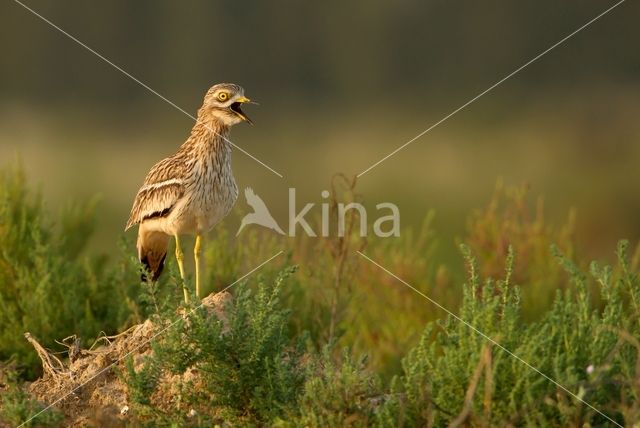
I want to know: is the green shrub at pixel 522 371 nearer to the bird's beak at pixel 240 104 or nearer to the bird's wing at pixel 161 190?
the bird's beak at pixel 240 104

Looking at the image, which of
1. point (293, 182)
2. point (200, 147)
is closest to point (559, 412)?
point (200, 147)

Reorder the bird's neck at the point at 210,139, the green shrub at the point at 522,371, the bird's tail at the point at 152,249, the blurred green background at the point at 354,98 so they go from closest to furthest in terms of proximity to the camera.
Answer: the green shrub at the point at 522,371 < the bird's neck at the point at 210,139 < the bird's tail at the point at 152,249 < the blurred green background at the point at 354,98

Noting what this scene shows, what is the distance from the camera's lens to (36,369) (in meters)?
8.16

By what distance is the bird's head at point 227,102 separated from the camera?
7.68 meters

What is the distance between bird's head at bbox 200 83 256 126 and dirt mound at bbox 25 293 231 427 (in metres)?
1.11

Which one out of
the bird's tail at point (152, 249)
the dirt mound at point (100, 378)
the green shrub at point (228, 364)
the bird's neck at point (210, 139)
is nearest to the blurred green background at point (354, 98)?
the bird's tail at point (152, 249)

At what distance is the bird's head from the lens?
7.68 meters

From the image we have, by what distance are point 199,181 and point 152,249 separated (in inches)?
31.1

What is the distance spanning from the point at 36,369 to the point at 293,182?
1392cm

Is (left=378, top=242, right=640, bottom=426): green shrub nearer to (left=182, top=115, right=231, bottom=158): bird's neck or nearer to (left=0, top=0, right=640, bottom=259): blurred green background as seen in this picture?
(left=182, top=115, right=231, bottom=158): bird's neck

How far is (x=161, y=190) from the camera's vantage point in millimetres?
7719

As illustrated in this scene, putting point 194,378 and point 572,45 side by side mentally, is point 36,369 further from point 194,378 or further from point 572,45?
point 572,45

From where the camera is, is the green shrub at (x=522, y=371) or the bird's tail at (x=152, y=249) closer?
the green shrub at (x=522, y=371)

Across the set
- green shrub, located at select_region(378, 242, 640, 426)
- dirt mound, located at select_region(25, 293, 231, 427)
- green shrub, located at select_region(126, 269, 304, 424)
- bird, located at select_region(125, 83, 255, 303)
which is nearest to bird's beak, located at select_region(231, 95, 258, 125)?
bird, located at select_region(125, 83, 255, 303)
